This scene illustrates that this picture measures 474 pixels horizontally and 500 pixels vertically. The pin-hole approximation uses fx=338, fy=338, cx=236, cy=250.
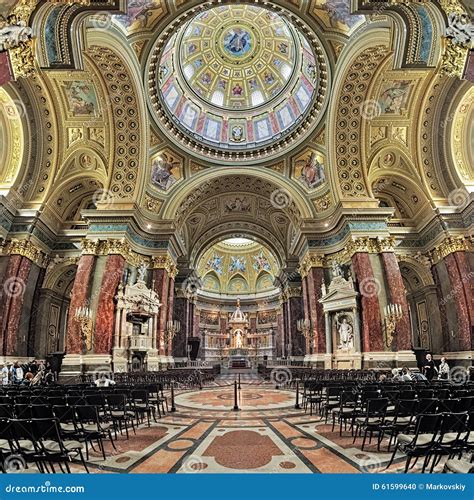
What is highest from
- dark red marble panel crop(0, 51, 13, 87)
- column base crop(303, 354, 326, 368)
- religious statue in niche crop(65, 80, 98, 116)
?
religious statue in niche crop(65, 80, 98, 116)

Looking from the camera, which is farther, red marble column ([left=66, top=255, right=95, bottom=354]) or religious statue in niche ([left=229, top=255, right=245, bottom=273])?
religious statue in niche ([left=229, top=255, right=245, bottom=273])

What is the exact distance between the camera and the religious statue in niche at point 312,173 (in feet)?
71.1

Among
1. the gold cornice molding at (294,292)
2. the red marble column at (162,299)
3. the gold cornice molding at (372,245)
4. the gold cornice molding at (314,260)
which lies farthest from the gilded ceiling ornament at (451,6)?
the gold cornice molding at (294,292)

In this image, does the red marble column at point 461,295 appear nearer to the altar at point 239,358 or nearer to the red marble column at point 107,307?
the red marble column at point 107,307

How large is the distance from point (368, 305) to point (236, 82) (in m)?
19.3

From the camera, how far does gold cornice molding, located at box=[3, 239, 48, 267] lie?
Result: 54.3 ft

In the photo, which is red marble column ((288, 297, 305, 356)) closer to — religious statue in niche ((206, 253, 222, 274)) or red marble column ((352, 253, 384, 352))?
red marble column ((352, 253, 384, 352))

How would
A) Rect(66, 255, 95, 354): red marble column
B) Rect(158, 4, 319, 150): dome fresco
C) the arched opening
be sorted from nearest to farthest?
1. Rect(66, 255, 95, 354): red marble column
2. Rect(158, 4, 319, 150): dome fresco
3. the arched opening

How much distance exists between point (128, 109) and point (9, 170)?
679 cm

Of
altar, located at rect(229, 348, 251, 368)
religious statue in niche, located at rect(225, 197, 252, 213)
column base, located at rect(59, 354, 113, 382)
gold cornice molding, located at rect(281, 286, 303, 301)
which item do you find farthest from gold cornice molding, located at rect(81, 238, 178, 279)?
altar, located at rect(229, 348, 251, 368)

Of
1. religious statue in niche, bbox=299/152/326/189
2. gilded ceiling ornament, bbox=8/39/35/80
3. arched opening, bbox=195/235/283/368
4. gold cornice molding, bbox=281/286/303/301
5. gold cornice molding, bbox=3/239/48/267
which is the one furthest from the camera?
arched opening, bbox=195/235/283/368

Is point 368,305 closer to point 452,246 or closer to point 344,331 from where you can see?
point 344,331

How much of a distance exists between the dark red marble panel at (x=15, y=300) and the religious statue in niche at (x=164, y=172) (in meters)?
9.00

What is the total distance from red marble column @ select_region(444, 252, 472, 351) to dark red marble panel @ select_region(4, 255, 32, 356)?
21.1 meters
